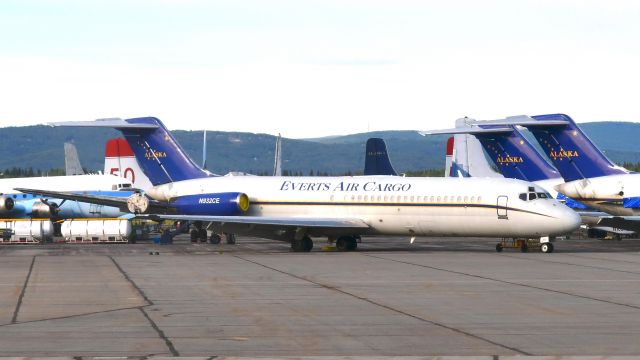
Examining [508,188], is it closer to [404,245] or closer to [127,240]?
[404,245]

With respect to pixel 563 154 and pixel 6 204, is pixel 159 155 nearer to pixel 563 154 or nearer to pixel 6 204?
pixel 563 154

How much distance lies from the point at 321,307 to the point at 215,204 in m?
28.2

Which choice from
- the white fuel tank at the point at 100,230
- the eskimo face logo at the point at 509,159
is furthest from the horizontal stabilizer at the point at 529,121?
the white fuel tank at the point at 100,230

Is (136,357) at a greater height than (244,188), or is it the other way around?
(244,188)

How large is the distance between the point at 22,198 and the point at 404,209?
4026 centimetres

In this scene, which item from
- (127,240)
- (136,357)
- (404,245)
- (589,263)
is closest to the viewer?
(136,357)

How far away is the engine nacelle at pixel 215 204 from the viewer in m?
50.6

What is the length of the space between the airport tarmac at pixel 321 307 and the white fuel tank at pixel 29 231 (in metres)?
24.0

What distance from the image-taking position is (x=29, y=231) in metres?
64.5

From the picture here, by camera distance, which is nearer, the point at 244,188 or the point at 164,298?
the point at 164,298

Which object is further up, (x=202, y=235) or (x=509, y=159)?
(x=509, y=159)

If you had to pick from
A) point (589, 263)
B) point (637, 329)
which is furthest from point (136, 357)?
point (589, 263)

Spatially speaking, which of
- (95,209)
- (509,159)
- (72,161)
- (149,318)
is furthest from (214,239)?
(72,161)

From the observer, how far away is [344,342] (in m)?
17.9
